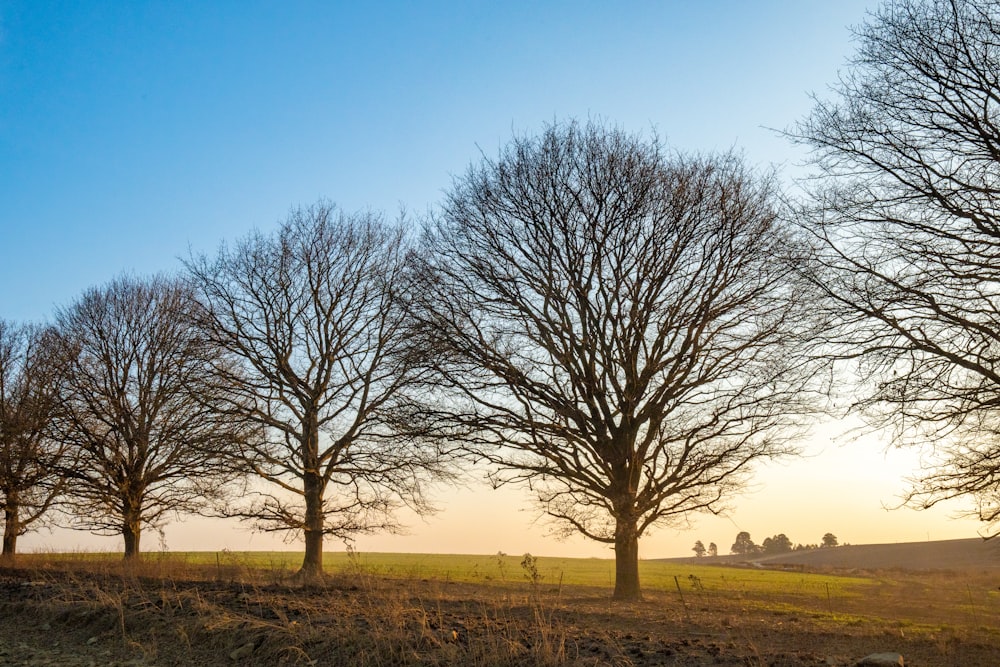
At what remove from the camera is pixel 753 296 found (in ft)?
50.5

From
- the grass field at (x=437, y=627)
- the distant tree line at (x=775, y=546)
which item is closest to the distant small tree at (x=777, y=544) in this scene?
the distant tree line at (x=775, y=546)

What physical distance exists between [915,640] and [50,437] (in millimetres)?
24956

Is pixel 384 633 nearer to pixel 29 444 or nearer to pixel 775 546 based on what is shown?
pixel 29 444

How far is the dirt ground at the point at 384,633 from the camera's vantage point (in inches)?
301

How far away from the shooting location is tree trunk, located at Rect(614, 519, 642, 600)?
14.9m

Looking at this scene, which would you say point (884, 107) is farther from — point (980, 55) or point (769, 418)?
point (769, 418)

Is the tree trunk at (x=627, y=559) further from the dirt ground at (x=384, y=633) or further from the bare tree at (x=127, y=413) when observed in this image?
the bare tree at (x=127, y=413)

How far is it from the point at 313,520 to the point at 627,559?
908 centimetres

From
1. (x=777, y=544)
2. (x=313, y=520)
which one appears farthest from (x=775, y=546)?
(x=313, y=520)

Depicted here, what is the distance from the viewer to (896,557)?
2080 inches

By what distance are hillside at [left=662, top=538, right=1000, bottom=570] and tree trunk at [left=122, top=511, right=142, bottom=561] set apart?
34.5m

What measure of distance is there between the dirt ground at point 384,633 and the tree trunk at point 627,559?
2.40 meters

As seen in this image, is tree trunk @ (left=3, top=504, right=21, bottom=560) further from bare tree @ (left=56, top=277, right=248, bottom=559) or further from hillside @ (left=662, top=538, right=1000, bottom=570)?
hillside @ (left=662, top=538, right=1000, bottom=570)

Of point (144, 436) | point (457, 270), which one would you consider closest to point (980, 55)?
point (457, 270)
